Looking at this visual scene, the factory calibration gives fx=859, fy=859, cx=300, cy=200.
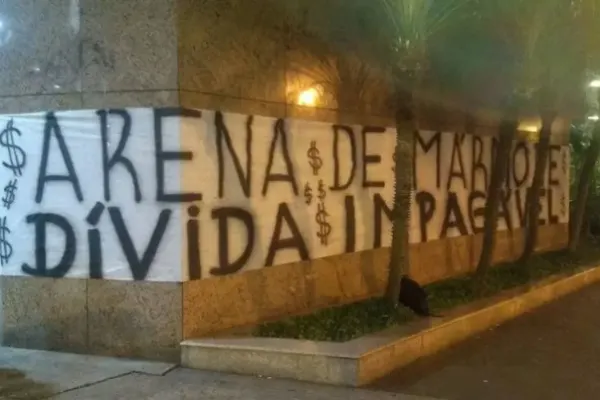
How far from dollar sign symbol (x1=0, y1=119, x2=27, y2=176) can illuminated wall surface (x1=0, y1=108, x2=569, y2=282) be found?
14 millimetres

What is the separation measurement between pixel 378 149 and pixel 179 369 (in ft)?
13.8

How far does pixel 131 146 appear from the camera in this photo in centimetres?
817

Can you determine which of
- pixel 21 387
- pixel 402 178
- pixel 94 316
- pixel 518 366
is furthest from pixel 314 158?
pixel 21 387

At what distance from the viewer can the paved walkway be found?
24.0 ft

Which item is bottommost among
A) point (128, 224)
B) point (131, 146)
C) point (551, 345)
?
point (551, 345)

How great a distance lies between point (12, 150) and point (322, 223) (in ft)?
11.4

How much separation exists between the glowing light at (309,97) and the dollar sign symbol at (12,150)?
3032mm

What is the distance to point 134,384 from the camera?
7297mm

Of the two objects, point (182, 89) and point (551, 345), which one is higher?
point (182, 89)

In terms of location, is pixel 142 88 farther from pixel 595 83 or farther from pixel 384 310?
pixel 595 83

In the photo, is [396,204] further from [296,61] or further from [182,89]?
[182,89]

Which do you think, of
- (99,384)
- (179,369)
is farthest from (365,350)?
(99,384)

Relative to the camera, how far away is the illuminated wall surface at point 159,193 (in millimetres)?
8078

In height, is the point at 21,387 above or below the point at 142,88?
below
